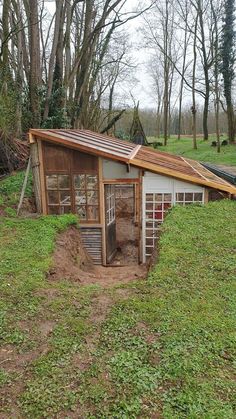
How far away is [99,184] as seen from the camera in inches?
371

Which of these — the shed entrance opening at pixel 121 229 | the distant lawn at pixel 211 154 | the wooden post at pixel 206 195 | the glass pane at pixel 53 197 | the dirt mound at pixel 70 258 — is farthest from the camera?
the distant lawn at pixel 211 154

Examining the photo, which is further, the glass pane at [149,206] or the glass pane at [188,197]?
the glass pane at [149,206]

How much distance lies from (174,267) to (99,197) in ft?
13.8

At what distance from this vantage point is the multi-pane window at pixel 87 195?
948 centimetres

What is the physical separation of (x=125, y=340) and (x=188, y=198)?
237 inches

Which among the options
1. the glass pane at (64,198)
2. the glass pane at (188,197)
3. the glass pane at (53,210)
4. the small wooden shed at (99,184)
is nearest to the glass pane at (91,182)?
the small wooden shed at (99,184)

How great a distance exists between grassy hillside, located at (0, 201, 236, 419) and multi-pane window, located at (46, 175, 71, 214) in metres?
3.29

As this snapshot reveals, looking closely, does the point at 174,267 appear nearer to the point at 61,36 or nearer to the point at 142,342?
the point at 142,342

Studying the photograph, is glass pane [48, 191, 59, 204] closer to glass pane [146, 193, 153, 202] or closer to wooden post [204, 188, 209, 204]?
glass pane [146, 193, 153, 202]

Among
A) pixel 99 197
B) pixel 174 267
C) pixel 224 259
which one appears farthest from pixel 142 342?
pixel 99 197

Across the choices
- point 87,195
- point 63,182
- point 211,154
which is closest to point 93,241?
point 87,195

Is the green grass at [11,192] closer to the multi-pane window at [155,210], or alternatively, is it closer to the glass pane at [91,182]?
the glass pane at [91,182]

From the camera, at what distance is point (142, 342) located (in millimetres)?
3959

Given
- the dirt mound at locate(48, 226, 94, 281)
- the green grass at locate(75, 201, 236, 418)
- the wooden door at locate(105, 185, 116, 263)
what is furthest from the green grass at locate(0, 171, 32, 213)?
the green grass at locate(75, 201, 236, 418)
